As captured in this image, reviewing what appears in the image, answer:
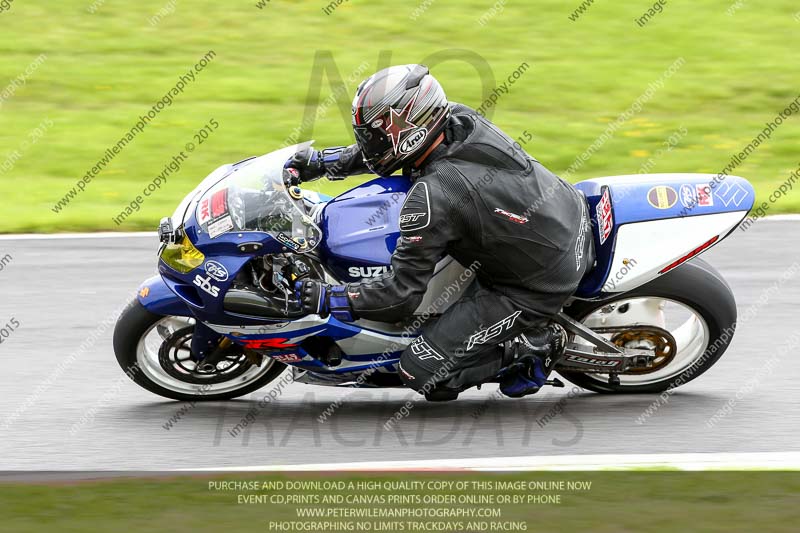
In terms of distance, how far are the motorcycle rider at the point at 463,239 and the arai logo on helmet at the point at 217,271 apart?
0.38m

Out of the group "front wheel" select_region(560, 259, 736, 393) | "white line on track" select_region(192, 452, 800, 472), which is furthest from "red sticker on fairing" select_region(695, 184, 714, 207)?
"white line on track" select_region(192, 452, 800, 472)

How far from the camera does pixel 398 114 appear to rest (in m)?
4.56

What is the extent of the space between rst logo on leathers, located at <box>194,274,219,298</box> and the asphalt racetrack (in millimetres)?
776

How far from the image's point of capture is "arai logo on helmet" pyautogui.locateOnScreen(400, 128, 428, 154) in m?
4.63

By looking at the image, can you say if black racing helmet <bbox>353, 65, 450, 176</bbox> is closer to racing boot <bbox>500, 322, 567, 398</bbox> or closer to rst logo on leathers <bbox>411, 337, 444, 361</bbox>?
rst logo on leathers <bbox>411, 337, 444, 361</bbox>

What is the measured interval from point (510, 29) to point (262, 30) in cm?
314

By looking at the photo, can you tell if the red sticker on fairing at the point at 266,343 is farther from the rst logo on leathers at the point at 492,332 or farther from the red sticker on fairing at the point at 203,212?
the rst logo on leathers at the point at 492,332

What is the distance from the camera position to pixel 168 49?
1340 cm

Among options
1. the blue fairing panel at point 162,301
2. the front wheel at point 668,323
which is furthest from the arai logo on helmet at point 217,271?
the front wheel at point 668,323

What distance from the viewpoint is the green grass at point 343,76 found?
1060 centimetres

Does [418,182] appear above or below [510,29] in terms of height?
above

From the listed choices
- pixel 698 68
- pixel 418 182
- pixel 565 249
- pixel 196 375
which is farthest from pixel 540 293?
pixel 698 68

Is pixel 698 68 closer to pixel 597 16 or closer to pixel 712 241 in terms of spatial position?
pixel 597 16

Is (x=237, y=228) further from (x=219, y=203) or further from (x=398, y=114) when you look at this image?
(x=398, y=114)
